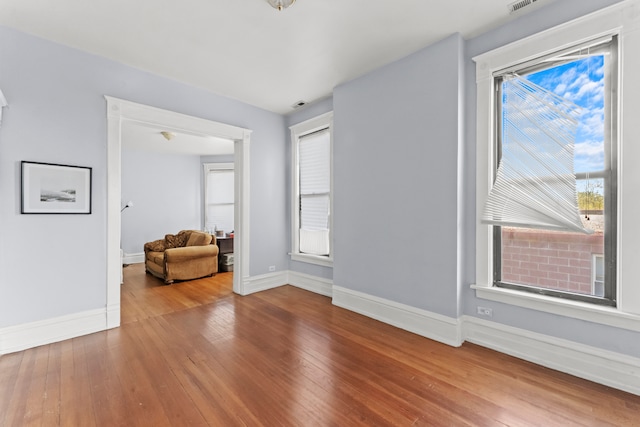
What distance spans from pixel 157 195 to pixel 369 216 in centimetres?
637

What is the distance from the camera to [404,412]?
1.76 meters

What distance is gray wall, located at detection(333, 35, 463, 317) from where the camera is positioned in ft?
8.82

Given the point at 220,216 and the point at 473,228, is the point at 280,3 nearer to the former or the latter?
the point at 473,228

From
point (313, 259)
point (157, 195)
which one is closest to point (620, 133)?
point (313, 259)

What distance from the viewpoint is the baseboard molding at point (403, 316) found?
8.69 feet

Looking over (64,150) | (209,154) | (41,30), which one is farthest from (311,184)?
(209,154)

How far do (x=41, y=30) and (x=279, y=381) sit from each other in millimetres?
3692

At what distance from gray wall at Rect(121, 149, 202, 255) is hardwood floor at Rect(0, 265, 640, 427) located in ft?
16.0

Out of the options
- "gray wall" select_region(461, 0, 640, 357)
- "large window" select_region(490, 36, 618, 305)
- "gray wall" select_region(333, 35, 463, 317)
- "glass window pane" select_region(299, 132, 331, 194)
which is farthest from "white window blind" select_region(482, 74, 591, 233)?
"glass window pane" select_region(299, 132, 331, 194)

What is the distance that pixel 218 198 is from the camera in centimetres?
803

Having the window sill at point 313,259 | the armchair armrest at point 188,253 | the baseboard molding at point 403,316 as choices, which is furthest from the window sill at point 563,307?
the armchair armrest at point 188,253

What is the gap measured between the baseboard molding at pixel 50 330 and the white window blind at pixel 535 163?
4019 mm

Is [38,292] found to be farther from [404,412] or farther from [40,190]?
[404,412]

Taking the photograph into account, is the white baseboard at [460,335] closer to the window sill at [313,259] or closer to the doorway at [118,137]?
the doorway at [118,137]
